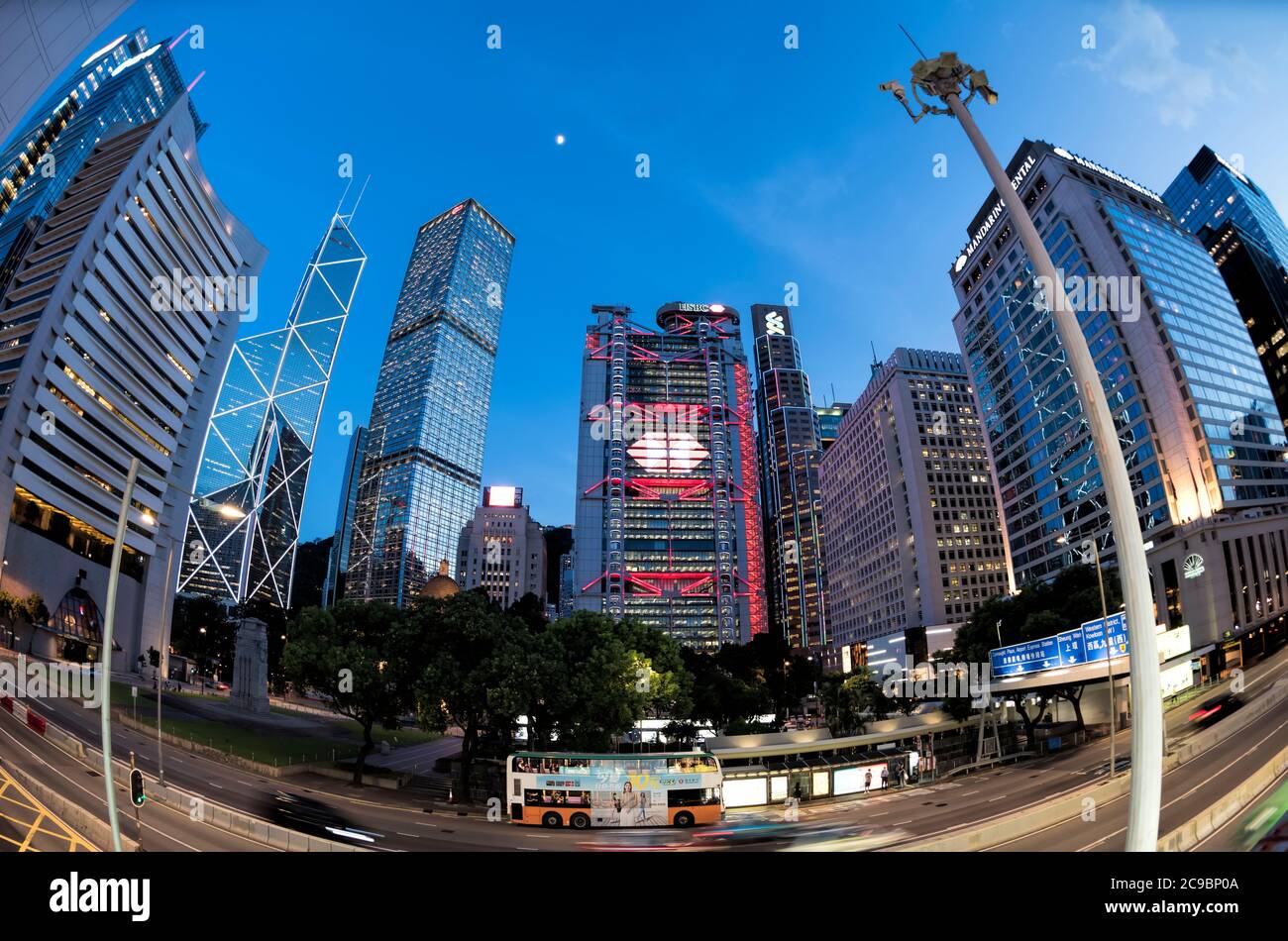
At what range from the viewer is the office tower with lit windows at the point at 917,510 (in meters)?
119

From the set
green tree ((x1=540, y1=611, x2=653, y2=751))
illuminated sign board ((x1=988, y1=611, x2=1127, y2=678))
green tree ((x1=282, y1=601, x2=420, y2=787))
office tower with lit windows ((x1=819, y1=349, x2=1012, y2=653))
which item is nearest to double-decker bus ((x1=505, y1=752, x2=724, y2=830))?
green tree ((x1=540, y1=611, x2=653, y2=751))

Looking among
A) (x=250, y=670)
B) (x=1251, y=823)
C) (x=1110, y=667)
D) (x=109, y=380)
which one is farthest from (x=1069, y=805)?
(x=109, y=380)

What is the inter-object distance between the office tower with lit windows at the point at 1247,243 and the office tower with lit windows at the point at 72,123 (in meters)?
178

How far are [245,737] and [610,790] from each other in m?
31.9

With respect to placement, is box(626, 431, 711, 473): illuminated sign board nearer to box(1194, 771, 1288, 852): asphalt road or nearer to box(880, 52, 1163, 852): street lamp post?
box(1194, 771, 1288, 852): asphalt road

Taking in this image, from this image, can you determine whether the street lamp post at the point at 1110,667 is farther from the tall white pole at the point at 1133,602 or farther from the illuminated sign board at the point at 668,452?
the illuminated sign board at the point at 668,452

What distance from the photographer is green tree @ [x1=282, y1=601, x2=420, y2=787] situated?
112 ft

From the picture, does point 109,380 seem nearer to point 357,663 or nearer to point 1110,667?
point 357,663

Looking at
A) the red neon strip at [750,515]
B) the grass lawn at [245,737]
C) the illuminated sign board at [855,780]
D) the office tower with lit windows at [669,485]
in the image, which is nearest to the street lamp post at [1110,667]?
the illuminated sign board at [855,780]

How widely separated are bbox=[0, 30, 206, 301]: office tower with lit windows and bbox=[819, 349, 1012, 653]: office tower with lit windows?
469ft

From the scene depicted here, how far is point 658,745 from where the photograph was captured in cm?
5669

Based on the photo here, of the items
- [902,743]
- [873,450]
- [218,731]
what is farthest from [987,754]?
[873,450]
